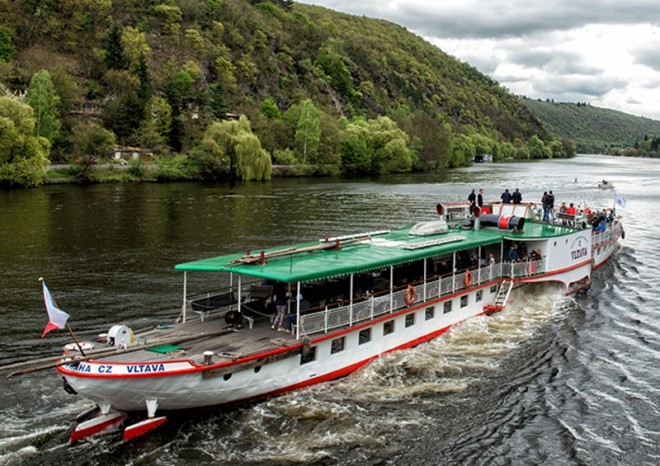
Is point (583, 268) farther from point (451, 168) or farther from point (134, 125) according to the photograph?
point (451, 168)

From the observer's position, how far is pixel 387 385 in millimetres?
23297

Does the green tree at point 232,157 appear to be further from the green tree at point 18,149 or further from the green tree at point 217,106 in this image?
the green tree at point 18,149

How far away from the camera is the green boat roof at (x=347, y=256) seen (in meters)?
22.7

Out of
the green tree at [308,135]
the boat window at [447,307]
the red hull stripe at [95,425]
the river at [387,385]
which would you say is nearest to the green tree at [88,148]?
the green tree at [308,135]

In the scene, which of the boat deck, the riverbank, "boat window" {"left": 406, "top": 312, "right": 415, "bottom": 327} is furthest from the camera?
the riverbank

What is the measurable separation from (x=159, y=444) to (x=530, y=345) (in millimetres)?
17600

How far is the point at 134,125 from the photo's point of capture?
124625mm

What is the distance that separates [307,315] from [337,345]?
2166 millimetres

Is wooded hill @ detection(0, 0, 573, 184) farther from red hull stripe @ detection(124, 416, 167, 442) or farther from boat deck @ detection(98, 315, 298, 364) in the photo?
red hull stripe @ detection(124, 416, 167, 442)

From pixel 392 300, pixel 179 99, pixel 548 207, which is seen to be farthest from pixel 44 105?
pixel 392 300

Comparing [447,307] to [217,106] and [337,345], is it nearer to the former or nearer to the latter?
[337,345]

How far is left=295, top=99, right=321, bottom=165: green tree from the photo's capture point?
423ft

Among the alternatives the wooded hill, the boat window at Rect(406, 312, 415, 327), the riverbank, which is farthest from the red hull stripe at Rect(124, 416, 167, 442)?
the riverbank

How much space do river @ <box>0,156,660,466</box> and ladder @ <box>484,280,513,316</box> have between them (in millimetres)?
466
